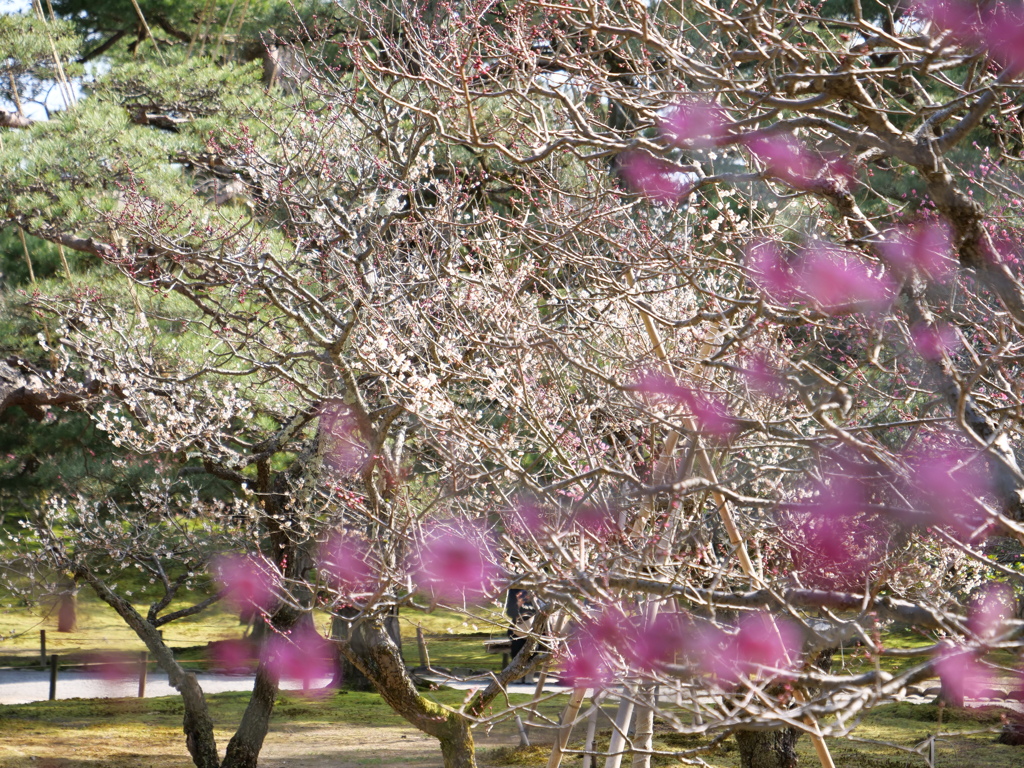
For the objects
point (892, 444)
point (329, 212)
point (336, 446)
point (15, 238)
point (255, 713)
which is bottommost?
point (255, 713)

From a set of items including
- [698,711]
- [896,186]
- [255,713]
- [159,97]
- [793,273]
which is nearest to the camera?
[698,711]

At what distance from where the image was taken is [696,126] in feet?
9.27

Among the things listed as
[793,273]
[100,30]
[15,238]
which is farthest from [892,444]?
[100,30]

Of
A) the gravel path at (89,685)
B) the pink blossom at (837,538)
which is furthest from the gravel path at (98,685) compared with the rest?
the pink blossom at (837,538)

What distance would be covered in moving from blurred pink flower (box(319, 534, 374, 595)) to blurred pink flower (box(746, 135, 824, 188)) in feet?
9.12

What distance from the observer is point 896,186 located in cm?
836

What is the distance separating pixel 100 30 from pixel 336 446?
28.6 ft

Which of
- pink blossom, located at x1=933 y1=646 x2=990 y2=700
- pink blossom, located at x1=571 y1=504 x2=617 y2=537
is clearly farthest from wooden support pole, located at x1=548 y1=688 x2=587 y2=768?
pink blossom, located at x1=933 y1=646 x2=990 y2=700

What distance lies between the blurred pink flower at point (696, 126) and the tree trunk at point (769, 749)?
450 centimetres

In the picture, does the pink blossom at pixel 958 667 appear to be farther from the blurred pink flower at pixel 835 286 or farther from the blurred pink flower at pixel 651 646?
the blurred pink flower at pixel 835 286

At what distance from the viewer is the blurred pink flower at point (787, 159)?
9.78 ft

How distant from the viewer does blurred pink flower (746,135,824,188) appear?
298 centimetres

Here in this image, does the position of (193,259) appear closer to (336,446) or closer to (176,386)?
(176,386)

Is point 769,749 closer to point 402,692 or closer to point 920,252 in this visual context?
point 402,692
